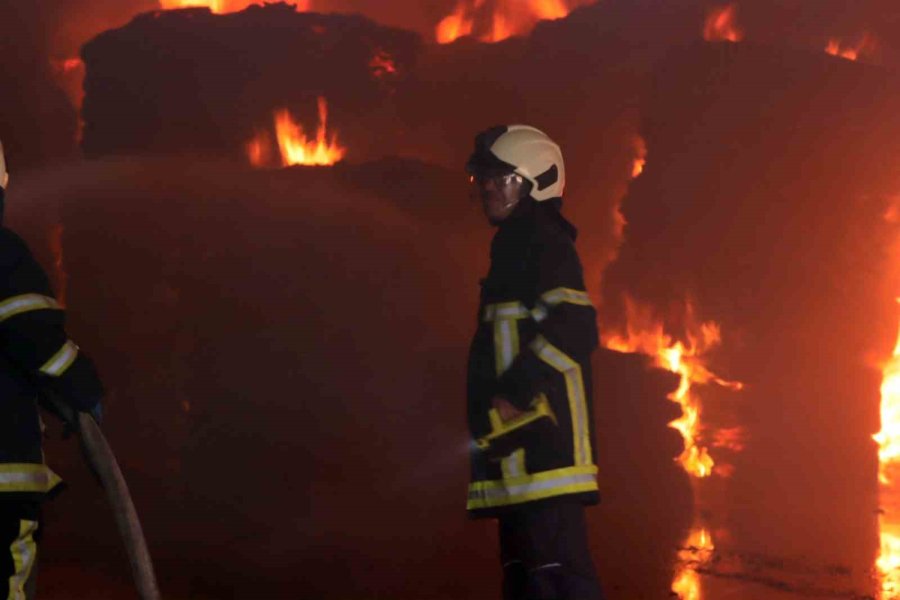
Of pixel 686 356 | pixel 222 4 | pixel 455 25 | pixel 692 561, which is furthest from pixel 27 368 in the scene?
pixel 455 25

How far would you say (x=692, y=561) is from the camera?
22.6 feet

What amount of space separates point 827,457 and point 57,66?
6.59 meters

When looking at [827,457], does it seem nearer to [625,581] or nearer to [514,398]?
[625,581]

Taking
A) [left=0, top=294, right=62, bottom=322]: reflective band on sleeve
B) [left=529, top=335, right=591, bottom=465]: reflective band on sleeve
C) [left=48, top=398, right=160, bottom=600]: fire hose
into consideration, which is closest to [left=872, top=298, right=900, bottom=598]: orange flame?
[left=529, top=335, right=591, bottom=465]: reflective band on sleeve

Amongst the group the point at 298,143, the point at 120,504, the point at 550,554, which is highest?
the point at 298,143

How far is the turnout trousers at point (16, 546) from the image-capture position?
386 centimetres

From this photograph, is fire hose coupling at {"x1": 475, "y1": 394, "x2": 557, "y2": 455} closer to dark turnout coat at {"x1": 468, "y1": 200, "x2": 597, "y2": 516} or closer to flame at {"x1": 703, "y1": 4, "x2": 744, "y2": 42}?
dark turnout coat at {"x1": 468, "y1": 200, "x2": 597, "y2": 516}

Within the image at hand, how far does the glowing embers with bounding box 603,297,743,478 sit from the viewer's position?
8273 millimetres

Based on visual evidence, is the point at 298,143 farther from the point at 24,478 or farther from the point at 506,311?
the point at 24,478

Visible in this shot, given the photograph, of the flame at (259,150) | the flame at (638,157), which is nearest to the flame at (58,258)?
the flame at (259,150)

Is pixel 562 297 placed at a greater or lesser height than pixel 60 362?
greater

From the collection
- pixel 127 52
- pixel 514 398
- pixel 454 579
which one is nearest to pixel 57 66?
pixel 127 52

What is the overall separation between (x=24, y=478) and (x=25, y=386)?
316 millimetres

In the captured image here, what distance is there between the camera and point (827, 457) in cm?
816
